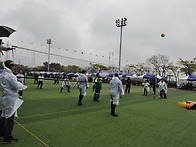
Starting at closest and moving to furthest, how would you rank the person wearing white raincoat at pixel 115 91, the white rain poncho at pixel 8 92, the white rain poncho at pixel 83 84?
the white rain poncho at pixel 8 92, the person wearing white raincoat at pixel 115 91, the white rain poncho at pixel 83 84

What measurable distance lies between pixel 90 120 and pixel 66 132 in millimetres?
1232

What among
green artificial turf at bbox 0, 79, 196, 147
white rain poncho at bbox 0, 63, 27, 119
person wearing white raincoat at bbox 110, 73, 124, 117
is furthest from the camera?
person wearing white raincoat at bbox 110, 73, 124, 117

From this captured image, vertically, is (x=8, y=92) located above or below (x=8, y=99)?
above

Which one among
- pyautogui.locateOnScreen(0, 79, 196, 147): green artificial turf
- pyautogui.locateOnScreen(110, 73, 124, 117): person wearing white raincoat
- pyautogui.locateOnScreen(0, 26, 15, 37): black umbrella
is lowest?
pyautogui.locateOnScreen(0, 79, 196, 147): green artificial turf

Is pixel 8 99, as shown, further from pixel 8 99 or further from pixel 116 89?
pixel 116 89

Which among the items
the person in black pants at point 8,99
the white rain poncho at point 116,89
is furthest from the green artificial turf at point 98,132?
the white rain poncho at point 116,89

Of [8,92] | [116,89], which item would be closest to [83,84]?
[116,89]

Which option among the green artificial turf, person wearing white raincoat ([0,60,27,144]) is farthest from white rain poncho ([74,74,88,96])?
person wearing white raincoat ([0,60,27,144])

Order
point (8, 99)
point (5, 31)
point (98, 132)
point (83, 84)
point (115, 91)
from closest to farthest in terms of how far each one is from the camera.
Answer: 1. point (8, 99)
2. point (5, 31)
3. point (98, 132)
4. point (115, 91)
5. point (83, 84)

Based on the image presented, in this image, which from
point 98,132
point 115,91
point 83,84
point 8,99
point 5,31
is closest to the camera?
point 8,99

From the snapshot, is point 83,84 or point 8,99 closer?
point 8,99

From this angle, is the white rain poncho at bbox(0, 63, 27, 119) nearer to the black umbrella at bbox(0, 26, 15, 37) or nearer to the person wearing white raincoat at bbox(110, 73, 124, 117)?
the black umbrella at bbox(0, 26, 15, 37)

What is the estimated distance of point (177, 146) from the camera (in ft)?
10.4

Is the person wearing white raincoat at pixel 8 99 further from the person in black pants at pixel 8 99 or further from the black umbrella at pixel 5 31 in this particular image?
the black umbrella at pixel 5 31
